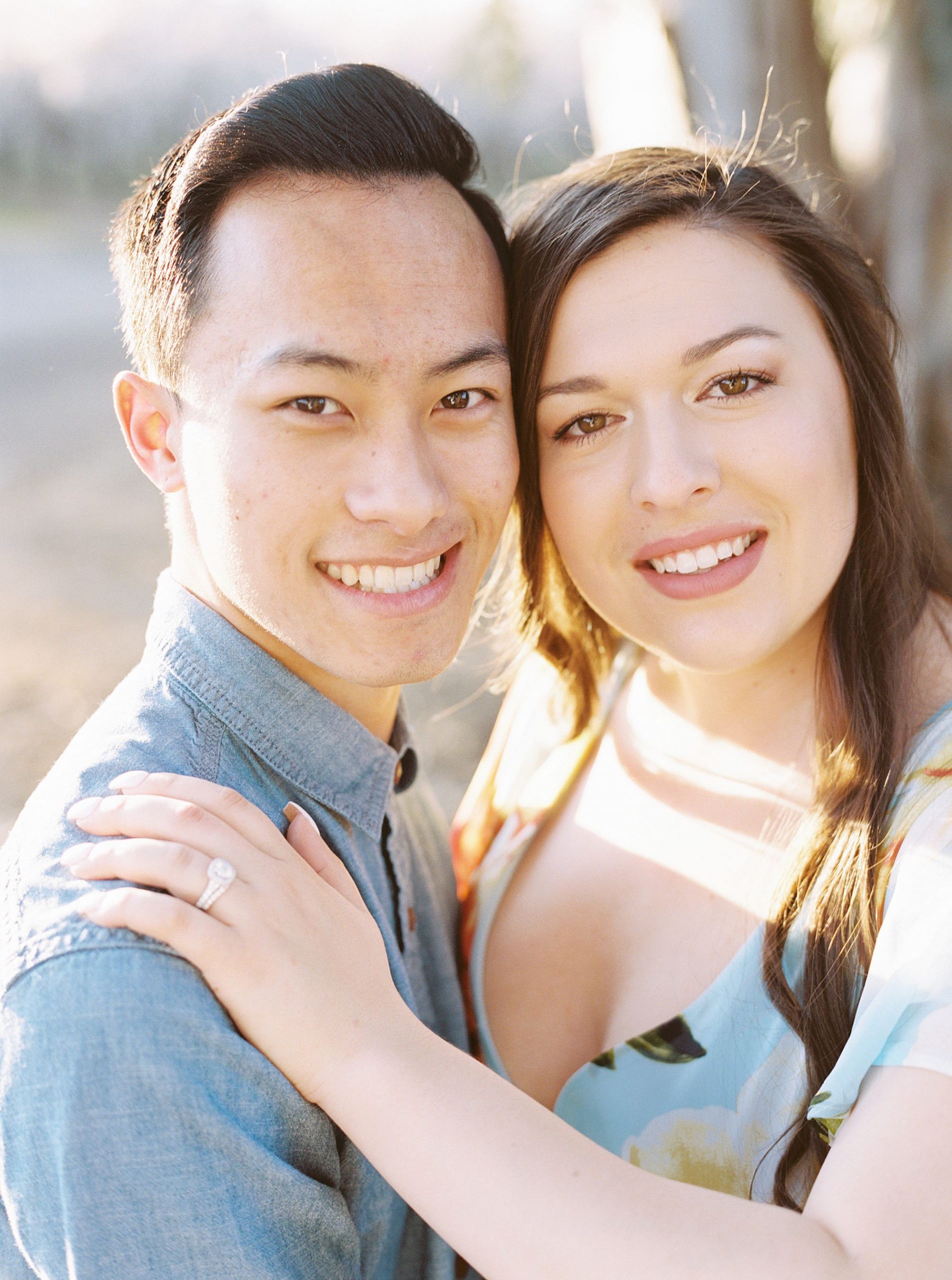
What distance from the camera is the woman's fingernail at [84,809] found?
148 cm

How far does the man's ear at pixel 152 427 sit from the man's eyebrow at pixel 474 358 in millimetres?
434

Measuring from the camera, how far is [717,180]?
2066 millimetres

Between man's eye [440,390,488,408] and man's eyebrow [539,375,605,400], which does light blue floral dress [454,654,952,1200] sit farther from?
man's eye [440,390,488,408]

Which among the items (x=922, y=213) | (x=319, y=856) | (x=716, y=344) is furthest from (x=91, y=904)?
(x=922, y=213)

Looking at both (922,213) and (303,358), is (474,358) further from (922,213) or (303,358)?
(922,213)

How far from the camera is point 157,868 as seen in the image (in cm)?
139

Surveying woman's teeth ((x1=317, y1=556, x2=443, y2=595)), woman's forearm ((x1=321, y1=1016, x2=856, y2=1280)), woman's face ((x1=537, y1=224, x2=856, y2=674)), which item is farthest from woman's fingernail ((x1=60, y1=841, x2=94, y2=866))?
woman's face ((x1=537, y1=224, x2=856, y2=674))

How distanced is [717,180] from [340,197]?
703 mm

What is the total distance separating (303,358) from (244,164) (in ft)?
1.15

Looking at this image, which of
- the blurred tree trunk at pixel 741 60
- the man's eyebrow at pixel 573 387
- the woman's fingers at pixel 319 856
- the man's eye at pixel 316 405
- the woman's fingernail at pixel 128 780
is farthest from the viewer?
the blurred tree trunk at pixel 741 60

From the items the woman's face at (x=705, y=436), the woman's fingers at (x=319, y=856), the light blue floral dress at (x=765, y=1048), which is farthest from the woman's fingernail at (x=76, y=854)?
the woman's face at (x=705, y=436)

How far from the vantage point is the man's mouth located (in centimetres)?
201

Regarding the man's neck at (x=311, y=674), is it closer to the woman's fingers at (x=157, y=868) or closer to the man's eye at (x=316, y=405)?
the man's eye at (x=316, y=405)

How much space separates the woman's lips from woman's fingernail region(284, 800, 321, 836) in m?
0.76
